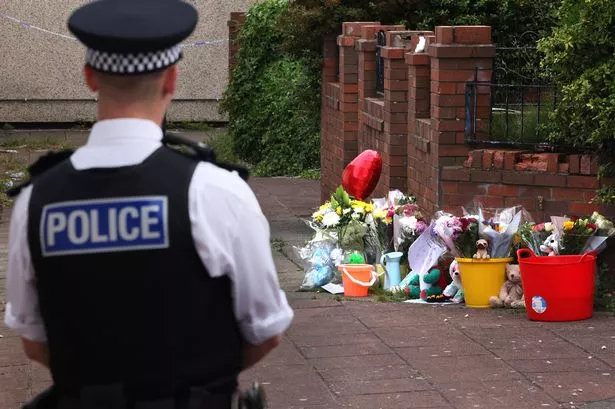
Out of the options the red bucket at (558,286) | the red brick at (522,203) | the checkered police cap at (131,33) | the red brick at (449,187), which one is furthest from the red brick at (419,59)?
the checkered police cap at (131,33)

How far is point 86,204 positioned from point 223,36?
19.5m

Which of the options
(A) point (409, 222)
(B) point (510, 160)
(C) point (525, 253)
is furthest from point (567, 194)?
(A) point (409, 222)

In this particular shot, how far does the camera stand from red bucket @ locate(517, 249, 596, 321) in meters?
7.88

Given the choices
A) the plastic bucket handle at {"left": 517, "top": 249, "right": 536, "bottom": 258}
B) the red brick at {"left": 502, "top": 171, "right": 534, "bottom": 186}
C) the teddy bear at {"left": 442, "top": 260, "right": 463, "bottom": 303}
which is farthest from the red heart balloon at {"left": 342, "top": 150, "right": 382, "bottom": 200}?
the plastic bucket handle at {"left": 517, "top": 249, "right": 536, "bottom": 258}

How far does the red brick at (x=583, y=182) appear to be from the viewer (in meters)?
8.65

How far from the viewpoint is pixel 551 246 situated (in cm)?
822

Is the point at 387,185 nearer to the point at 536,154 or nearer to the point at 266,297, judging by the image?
the point at 536,154

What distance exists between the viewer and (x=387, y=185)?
1079 cm

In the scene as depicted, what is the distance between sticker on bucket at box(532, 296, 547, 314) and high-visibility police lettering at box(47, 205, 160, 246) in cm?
537

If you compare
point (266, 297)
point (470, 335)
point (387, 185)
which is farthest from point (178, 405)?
point (387, 185)

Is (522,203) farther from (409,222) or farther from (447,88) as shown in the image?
(447,88)

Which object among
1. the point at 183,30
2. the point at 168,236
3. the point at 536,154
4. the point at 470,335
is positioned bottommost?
the point at 470,335

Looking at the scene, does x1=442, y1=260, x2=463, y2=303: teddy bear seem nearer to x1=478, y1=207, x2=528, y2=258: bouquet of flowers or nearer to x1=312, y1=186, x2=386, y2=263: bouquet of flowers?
x1=478, y1=207, x2=528, y2=258: bouquet of flowers

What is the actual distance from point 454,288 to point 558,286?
97cm
